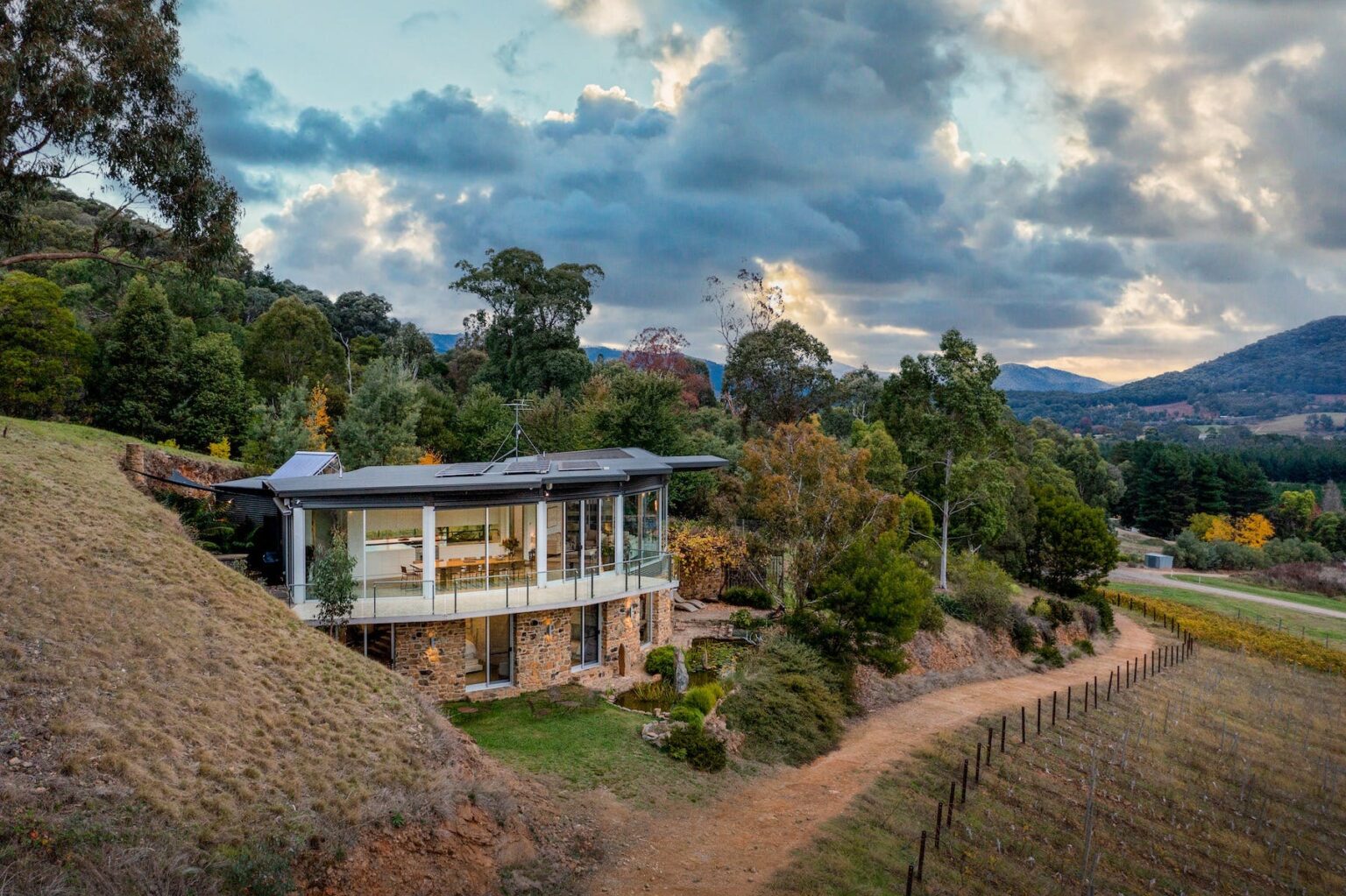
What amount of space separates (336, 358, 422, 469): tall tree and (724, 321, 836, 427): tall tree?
79.5 ft

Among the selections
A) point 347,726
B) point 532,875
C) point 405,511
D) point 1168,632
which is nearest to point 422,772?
point 347,726

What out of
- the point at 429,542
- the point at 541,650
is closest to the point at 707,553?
the point at 541,650

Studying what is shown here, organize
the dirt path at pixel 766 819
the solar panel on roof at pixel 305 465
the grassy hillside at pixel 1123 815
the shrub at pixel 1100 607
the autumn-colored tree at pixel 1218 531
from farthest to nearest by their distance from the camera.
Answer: the autumn-colored tree at pixel 1218 531 → the shrub at pixel 1100 607 → the solar panel on roof at pixel 305 465 → the grassy hillside at pixel 1123 815 → the dirt path at pixel 766 819

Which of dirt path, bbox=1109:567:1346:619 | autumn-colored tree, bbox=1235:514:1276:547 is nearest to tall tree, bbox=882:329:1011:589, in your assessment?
dirt path, bbox=1109:567:1346:619

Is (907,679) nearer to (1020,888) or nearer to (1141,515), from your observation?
(1020,888)

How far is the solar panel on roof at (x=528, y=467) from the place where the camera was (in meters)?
19.2

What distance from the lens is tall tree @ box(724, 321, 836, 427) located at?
5184 centimetres

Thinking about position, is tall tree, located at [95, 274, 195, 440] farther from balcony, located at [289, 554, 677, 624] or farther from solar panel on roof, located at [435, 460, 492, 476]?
balcony, located at [289, 554, 677, 624]

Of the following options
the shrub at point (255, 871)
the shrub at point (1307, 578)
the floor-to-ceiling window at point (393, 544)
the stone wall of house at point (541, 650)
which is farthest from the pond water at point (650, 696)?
the shrub at point (1307, 578)

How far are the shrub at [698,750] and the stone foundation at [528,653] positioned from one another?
3.74 meters

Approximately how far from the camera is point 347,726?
11.6 meters

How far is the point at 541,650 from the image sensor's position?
59.2 ft

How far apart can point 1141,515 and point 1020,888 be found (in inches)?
3222

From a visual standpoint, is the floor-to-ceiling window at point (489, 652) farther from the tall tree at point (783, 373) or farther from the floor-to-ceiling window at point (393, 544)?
the tall tree at point (783, 373)
